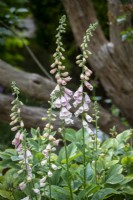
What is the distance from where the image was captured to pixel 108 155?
6.57ft

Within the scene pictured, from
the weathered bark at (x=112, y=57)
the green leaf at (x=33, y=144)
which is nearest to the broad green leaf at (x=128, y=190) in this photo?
the green leaf at (x=33, y=144)

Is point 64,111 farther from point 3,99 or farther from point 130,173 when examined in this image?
point 3,99

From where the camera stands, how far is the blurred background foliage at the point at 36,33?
11.3 ft

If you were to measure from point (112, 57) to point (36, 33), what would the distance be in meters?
2.54

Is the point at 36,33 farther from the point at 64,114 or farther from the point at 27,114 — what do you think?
the point at 64,114

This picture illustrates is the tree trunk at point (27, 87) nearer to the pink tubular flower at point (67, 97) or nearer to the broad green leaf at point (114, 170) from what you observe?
the broad green leaf at point (114, 170)

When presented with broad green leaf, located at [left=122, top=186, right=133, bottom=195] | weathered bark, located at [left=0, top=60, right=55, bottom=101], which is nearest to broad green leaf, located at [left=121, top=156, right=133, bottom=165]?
broad green leaf, located at [left=122, top=186, right=133, bottom=195]

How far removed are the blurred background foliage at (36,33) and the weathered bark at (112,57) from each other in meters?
0.12

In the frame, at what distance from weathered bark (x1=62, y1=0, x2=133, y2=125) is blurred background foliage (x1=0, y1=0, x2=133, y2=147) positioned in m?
0.12

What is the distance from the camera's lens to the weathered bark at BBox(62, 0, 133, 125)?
11.7 ft

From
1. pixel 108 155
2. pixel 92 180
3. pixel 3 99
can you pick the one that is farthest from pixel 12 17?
pixel 92 180

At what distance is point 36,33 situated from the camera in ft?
19.8

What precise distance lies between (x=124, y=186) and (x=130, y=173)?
14 centimetres

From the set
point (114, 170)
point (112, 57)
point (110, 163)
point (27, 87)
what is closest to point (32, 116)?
point (27, 87)
